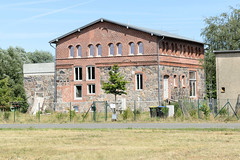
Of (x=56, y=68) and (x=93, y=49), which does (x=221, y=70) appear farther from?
(x=56, y=68)

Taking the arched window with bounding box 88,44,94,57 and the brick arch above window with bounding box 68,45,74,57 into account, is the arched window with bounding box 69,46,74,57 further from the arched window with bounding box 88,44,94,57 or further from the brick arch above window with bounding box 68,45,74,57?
the arched window with bounding box 88,44,94,57

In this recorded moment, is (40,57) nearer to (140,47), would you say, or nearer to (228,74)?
(140,47)

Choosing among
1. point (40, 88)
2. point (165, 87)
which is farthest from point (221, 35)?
point (40, 88)

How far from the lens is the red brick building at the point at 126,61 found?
52094mm

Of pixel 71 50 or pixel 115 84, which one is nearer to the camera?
pixel 115 84

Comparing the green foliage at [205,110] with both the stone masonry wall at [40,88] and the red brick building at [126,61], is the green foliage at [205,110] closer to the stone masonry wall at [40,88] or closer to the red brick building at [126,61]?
the red brick building at [126,61]

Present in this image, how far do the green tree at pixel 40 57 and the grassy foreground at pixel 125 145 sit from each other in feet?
230

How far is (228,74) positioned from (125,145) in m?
21.1

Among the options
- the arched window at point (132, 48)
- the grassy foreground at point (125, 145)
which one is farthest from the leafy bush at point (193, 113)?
the arched window at point (132, 48)

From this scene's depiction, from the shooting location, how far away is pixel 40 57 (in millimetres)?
97375

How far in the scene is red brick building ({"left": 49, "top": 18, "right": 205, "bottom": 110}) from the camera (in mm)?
52094

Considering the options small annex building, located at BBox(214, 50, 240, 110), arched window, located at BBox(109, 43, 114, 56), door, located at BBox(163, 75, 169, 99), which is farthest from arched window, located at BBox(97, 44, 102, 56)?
small annex building, located at BBox(214, 50, 240, 110)

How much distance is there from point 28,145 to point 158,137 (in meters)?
5.63

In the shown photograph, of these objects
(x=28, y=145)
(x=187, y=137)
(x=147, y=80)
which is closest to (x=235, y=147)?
(x=187, y=137)
